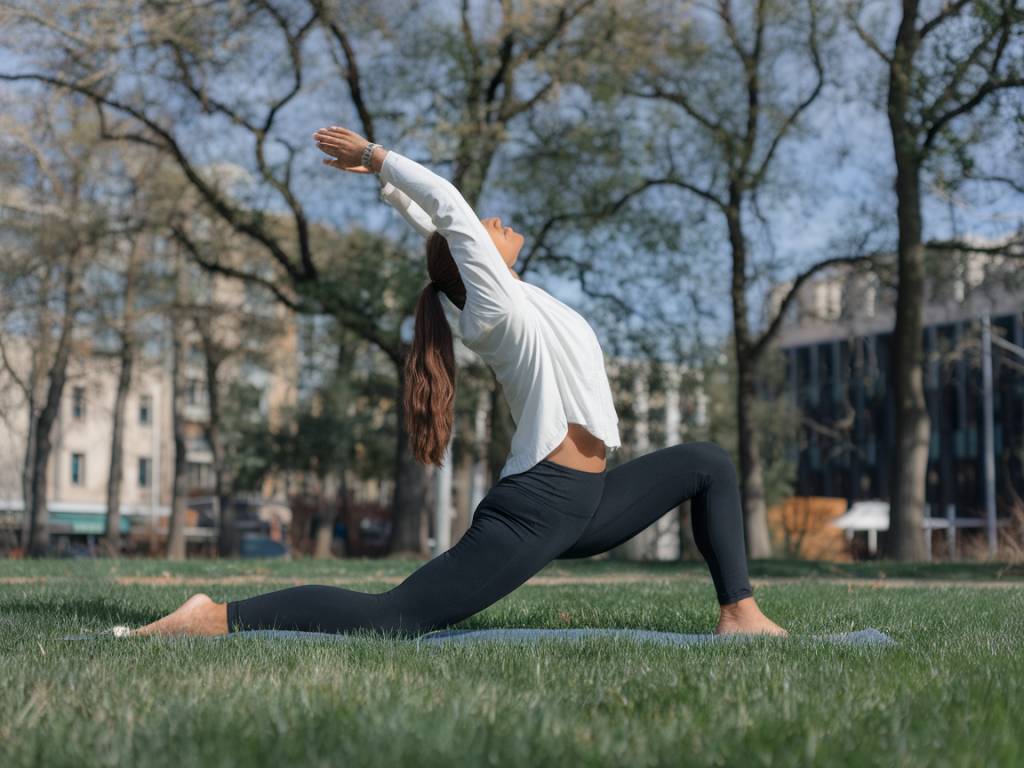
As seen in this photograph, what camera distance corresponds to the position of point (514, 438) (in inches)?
188

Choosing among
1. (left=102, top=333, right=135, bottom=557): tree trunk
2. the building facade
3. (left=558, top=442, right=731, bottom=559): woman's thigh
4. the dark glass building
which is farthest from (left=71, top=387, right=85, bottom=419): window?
(left=558, top=442, right=731, bottom=559): woman's thigh

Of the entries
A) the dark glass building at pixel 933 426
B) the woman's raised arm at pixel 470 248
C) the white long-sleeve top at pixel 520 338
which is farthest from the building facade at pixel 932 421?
the woman's raised arm at pixel 470 248

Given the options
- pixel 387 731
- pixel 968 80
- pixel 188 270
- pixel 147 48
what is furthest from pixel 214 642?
pixel 188 270

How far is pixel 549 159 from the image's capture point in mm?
25344

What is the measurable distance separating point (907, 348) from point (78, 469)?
187 feet

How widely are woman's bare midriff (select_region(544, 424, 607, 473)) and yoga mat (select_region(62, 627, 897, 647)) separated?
2.34 feet

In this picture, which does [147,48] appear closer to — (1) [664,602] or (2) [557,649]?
(1) [664,602]

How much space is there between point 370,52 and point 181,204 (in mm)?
6444

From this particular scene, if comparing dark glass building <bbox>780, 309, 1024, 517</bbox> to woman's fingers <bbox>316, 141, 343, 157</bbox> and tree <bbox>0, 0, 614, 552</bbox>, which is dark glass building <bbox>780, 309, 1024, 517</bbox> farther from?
woman's fingers <bbox>316, 141, 343, 157</bbox>

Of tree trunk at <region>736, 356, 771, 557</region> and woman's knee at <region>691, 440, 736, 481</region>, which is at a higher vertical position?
tree trunk at <region>736, 356, 771, 557</region>

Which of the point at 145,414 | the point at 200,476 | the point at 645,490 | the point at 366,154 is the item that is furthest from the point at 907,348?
the point at 200,476

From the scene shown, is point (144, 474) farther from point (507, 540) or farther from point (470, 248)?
point (470, 248)

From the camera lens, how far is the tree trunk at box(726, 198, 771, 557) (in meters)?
24.3

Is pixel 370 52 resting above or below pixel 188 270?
above
